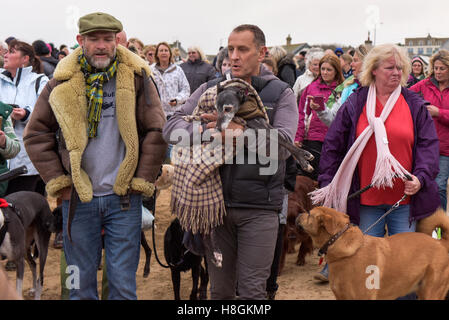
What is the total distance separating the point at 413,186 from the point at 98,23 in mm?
2616

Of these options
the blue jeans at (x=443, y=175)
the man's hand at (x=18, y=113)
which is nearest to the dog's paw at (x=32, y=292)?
the man's hand at (x=18, y=113)

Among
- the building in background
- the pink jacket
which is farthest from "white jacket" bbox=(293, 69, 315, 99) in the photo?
the building in background

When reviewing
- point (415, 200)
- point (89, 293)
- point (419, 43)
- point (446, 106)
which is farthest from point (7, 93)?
point (419, 43)

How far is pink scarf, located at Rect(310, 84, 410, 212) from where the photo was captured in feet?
13.1

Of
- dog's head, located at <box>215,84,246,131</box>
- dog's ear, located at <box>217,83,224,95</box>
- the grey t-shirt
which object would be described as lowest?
the grey t-shirt

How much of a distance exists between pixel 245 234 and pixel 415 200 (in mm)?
1530

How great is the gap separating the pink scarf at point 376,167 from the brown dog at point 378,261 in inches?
10.5

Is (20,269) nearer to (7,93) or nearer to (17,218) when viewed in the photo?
(17,218)

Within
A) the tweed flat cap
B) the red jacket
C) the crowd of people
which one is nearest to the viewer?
the crowd of people

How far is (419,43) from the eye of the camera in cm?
9488

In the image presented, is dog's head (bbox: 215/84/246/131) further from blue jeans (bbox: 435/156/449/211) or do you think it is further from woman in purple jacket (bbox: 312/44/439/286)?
blue jeans (bbox: 435/156/449/211)

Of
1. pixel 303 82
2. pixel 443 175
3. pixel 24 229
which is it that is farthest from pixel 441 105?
pixel 24 229

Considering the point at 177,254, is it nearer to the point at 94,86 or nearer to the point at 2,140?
the point at 2,140

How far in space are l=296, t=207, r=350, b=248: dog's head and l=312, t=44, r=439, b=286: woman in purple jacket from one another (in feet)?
0.92
